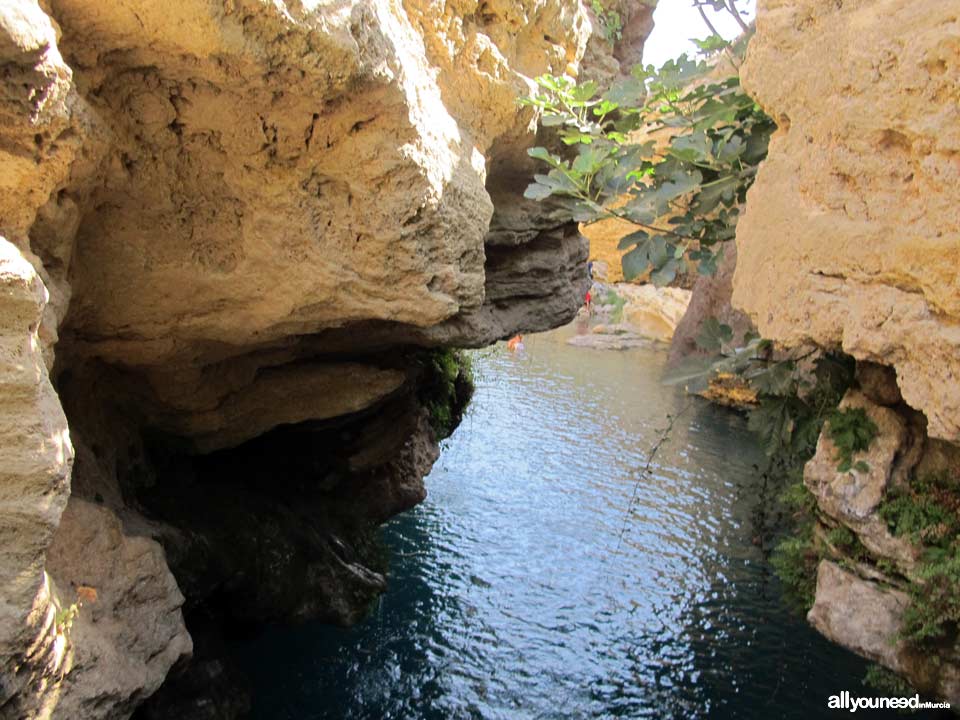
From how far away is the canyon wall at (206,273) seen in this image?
3.24 metres

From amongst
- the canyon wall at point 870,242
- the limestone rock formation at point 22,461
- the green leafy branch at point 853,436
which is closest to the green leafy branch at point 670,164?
the canyon wall at point 870,242

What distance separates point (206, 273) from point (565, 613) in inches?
220

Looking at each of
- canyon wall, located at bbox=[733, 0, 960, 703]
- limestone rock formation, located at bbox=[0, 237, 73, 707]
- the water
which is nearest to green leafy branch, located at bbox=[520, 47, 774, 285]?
canyon wall, located at bbox=[733, 0, 960, 703]

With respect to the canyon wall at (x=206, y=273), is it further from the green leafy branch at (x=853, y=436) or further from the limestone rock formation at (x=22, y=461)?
the green leafy branch at (x=853, y=436)

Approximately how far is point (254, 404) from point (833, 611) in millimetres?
4789

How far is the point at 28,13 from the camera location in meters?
2.92

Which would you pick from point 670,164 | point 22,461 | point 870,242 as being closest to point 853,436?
point 870,242

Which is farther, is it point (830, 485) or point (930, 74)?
point (830, 485)

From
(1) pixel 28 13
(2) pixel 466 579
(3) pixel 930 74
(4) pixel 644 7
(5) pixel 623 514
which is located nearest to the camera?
(1) pixel 28 13

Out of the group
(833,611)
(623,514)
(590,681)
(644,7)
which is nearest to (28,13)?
(833,611)

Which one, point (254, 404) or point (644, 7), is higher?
point (644, 7)

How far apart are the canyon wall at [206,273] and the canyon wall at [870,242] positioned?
2021mm

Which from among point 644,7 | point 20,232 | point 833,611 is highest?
point 644,7

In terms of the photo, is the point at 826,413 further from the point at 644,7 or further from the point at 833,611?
the point at 644,7
